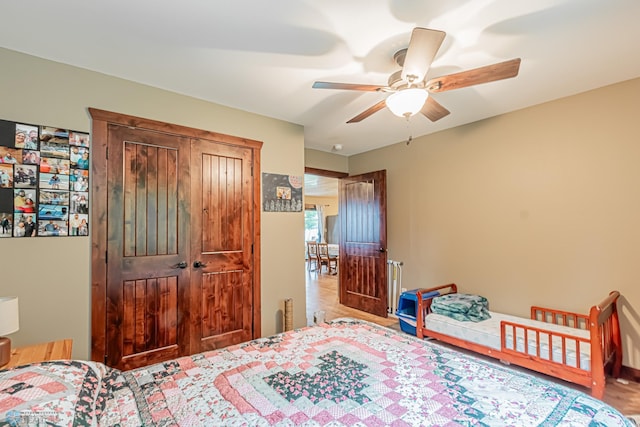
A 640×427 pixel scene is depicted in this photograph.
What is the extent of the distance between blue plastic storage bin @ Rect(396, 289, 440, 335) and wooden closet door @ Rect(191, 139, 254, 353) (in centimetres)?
179

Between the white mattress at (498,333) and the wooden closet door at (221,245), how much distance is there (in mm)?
2039

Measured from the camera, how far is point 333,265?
847cm

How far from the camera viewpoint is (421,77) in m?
1.85

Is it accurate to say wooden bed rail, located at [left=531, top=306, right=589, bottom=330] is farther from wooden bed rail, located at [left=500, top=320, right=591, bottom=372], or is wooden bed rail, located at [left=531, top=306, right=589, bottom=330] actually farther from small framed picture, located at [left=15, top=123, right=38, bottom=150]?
small framed picture, located at [left=15, top=123, right=38, bottom=150]

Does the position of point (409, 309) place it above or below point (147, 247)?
below

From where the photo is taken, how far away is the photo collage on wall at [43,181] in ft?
6.66

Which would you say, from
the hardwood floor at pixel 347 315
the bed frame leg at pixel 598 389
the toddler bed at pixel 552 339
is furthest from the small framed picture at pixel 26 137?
the bed frame leg at pixel 598 389

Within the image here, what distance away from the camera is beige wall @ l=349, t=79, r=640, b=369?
2555 mm

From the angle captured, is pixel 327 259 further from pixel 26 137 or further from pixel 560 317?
pixel 26 137

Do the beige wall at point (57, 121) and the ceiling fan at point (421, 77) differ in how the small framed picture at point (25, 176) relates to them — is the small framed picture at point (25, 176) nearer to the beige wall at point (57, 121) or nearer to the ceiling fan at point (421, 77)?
the beige wall at point (57, 121)

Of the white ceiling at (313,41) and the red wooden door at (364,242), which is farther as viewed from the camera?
the red wooden door at (364,242)

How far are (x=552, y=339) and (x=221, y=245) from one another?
312cm

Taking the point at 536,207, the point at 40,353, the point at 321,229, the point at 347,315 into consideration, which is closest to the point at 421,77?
the point at 536,207

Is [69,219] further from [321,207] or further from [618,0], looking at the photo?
[321,207]
